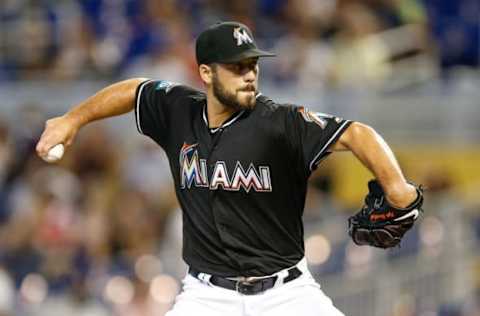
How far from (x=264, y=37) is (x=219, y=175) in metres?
7.60

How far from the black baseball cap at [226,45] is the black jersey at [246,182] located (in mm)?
282

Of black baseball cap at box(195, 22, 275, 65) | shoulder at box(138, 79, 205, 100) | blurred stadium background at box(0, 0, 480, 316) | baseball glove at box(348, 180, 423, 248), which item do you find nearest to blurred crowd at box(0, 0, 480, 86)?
blurred stadium background at box(0, 0, 480, 316)

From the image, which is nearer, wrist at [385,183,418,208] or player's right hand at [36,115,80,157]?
wrist at [385,183,418,208]

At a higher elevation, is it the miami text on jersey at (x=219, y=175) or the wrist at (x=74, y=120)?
the wrist at (x=74, y=120)

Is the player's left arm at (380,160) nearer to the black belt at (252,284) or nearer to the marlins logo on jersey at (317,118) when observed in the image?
the marlins logo on jersey at (317,118)

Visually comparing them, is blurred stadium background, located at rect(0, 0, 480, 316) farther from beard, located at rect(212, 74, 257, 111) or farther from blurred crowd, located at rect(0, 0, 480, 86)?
beard, located at rect(212, 74, 257, 111)

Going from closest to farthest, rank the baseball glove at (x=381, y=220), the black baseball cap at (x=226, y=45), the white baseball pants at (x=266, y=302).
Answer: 1. the baseball glove at (x=381, y=220)
2. the black baseball cap at (x=226, y=45)
3. the white baseball pants at (x=266, y=302)

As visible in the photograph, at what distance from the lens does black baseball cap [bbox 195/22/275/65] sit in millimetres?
5918

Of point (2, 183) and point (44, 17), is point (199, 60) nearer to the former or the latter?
point (2, 183)

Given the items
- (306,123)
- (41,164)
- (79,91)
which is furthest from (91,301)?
(306,123)

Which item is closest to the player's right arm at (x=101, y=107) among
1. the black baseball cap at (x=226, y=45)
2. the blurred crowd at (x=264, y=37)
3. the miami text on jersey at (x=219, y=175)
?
the miami text on jersey at (x=219, y=175)

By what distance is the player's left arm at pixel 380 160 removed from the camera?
5609 millimetres

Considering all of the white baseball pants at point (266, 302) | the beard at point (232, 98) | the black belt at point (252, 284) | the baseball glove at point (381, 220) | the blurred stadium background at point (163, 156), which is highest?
the beard at point (232, 98)

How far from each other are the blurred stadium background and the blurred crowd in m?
0.02
